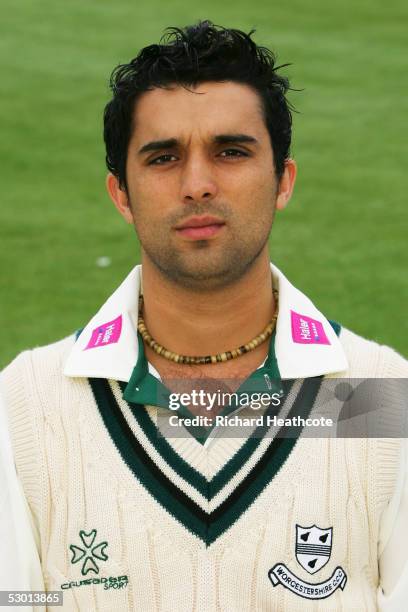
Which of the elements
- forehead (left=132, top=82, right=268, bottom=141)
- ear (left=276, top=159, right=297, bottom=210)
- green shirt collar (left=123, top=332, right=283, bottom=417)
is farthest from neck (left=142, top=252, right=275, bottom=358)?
forehead (left=132, top=82, right=268, bottom=141)

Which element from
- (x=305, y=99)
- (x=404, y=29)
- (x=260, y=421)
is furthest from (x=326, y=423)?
(x=404, y=29)

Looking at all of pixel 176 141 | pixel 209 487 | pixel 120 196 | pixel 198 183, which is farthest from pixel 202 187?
pixel 209 487

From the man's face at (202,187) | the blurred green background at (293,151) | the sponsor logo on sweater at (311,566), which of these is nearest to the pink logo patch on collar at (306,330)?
the man's face at (202,187)

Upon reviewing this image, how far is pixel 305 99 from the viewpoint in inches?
498

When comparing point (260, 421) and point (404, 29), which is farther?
point (404, 29)

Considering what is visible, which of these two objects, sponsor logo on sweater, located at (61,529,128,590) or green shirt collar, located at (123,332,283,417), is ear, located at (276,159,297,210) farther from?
sponsor logo on sweater, located at (61,529,128,590)

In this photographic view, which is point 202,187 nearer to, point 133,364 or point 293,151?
point 133,364

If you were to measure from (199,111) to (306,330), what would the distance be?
2.22 feet

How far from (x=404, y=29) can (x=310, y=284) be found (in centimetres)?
831

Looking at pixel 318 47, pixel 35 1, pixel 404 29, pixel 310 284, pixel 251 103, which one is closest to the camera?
pixel 251 103

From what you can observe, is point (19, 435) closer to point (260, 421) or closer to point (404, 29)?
point (260, 421)

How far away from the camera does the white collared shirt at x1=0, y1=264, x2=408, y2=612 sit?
9.66 ft

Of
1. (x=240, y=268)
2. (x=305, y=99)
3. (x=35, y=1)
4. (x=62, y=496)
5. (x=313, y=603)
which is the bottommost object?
(x=313, y=603)

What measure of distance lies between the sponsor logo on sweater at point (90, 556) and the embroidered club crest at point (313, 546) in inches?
19.2
